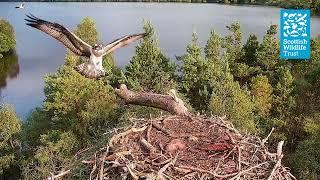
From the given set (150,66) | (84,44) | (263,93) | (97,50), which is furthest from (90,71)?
(263,93)

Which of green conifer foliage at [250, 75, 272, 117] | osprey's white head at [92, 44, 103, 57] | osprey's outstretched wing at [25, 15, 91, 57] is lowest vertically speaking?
green conifer foliage at [250, 75, 272, 117]

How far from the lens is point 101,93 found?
2881cm

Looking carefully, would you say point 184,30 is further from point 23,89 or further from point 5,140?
point 5,140

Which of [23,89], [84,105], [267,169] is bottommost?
[23,89]

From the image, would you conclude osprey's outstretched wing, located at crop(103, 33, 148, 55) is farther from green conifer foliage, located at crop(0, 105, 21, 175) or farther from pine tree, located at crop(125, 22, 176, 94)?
green conifer foliage, located at crop(0, 105, 21, 175)

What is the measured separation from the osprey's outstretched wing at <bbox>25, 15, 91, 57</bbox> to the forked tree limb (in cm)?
182

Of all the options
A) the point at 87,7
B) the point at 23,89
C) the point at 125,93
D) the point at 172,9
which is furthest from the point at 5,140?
the point at 87,7

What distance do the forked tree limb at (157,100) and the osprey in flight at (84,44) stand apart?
171 cm

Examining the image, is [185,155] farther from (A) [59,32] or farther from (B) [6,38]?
(B) [6,38]

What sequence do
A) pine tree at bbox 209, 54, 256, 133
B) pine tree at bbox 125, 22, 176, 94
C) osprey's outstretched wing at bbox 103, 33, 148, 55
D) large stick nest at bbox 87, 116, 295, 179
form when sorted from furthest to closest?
1. pine tree at bbox 125, 22, 176, 94
2. pine tree at bbox 209, 54, 256, 133
3. osprey's outstretched wing at bbox 103, 33, 148, 55
4. large stick nest at bbox 87, 116, 295, 179

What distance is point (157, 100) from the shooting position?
10922 mm

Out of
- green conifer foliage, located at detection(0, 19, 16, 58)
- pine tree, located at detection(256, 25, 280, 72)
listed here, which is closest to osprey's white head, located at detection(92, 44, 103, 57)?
pine tree, located at detection(256, 25, 280, 72)

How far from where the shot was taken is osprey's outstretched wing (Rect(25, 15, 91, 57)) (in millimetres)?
11898

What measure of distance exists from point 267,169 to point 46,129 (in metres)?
26.9
